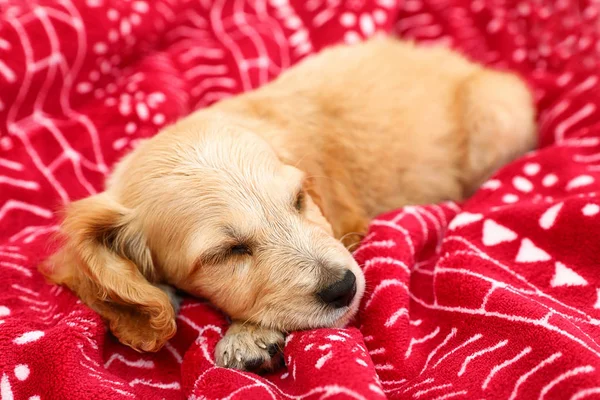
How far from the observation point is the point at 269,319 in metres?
1.70

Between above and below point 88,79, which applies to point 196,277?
below

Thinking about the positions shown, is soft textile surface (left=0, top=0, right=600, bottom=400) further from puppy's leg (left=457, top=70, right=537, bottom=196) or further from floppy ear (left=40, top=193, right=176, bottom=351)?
puppy's leg (left=457, top=70, right=537, bottom=196)

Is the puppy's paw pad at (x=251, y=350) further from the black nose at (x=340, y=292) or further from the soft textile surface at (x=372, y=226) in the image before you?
the black nose at (x=340, y=292)

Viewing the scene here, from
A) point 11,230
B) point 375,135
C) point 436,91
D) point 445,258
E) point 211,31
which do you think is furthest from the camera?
point 211,31

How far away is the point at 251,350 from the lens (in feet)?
5.54

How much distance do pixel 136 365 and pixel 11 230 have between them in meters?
1.02

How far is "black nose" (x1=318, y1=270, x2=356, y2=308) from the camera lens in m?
1.64

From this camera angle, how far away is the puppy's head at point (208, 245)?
5.54ft

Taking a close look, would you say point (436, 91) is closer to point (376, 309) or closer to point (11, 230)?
point (376, 309)

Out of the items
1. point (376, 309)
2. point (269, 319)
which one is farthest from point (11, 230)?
point (376, 309)

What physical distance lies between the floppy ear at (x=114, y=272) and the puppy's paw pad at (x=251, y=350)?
20cm

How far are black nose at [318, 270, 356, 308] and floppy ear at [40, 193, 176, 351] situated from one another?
535 mm

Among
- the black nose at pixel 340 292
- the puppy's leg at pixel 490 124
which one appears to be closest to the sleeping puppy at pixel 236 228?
the black nose at pixel 340 292

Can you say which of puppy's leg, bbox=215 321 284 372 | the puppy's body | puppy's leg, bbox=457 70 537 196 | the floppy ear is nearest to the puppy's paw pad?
puppy's leg, bbox=215 321 284 372
